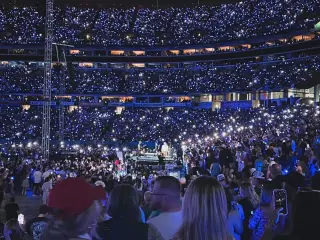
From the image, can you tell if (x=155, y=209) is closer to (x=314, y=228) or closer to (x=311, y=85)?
(x=314, y=228)

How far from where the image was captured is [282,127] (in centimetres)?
3059

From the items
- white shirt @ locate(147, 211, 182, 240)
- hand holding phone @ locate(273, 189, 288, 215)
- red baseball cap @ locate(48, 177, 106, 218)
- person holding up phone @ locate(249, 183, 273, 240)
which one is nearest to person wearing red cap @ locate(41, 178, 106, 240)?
red baseball cap @ locate(48, 177, 106, 218)

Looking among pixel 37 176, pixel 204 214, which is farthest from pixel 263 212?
pixel 37 176

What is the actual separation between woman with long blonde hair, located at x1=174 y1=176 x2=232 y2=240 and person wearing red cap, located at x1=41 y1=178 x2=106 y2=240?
586 millimetres

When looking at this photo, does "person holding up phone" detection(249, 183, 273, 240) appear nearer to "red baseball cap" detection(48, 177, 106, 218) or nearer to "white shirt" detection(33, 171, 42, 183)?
"red baseball cap" detection(48, 177, 106, 218)

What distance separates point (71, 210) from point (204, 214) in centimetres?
81

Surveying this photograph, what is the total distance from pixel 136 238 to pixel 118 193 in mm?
478

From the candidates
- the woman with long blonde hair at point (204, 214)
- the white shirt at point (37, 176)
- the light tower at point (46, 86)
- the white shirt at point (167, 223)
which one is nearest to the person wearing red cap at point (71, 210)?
the woman with long blonde hair at point (204, 214)

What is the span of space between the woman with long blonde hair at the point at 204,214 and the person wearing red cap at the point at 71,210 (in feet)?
1.92

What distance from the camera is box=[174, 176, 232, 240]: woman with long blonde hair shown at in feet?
9.99

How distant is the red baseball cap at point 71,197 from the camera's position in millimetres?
2787

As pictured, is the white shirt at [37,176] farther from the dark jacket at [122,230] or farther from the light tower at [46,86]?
the dark jacket at [122,230]

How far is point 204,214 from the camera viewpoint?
10.0 feet

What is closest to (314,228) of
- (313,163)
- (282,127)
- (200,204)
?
(200,204)
